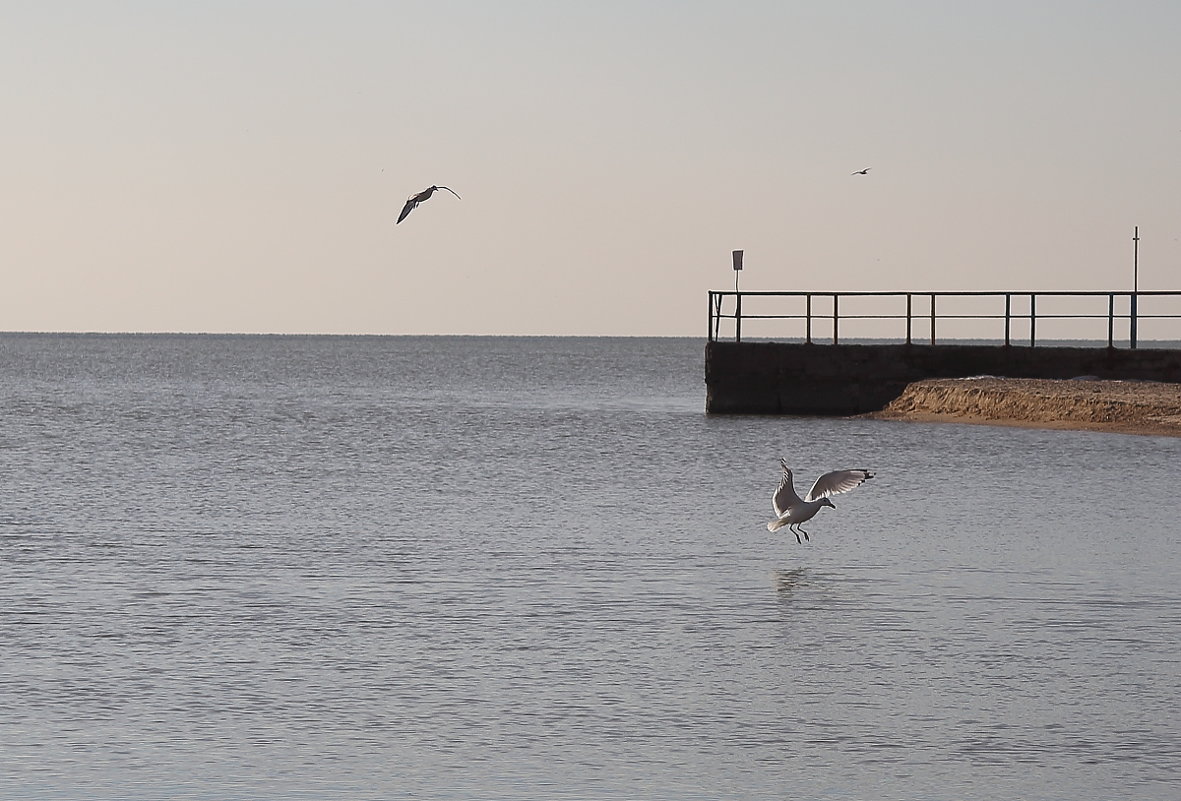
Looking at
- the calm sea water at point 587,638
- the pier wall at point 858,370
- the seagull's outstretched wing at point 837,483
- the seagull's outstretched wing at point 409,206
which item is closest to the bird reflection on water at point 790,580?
the calm sea water at point 587,638

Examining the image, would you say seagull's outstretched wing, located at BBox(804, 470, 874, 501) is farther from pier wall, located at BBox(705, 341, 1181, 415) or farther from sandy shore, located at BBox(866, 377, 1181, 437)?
pier wall, located at BBox(705, 341, 1181, 415)

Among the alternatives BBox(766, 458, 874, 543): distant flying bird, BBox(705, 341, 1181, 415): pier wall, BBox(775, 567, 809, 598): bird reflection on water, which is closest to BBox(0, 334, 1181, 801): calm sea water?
BBox(775, 567, 809, 598): bird reflection on water

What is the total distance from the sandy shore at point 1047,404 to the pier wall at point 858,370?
0.51 meters

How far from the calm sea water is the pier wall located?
1561 centimetres

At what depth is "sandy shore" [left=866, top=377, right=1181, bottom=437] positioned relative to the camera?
1437 inches

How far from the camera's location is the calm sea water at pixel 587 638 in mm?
8578

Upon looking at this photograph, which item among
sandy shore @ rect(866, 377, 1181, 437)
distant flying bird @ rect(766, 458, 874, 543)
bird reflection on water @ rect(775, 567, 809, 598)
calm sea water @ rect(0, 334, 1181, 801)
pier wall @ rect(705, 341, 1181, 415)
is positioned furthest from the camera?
pier wall @ rect(705, 341, 1181, 415)

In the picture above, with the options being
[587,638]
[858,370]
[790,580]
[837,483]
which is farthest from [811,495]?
[858,370]

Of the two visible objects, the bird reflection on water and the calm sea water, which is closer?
the calm sea water

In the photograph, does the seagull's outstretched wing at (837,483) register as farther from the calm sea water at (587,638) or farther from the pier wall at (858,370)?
the pier wall at (858,370)

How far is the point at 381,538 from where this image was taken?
18.4m

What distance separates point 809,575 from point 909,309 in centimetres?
2992

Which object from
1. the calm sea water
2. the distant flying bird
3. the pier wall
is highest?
the pier wall

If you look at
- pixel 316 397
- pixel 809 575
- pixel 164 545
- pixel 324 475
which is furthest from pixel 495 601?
pixel 316 397
